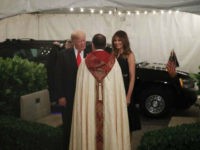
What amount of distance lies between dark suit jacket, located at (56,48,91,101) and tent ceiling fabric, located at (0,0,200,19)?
2.71 feet

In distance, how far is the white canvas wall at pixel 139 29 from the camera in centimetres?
1233

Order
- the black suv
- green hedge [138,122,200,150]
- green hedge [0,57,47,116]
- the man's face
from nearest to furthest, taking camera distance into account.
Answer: green hedge [138,122,200,150] < the man's face < green hedge [0,57,47,116] < the black suv

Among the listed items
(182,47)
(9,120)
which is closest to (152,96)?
(182,47)

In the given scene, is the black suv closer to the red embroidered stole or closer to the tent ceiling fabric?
the tent ceiling fabric

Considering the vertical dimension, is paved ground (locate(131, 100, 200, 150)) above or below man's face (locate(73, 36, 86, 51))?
below

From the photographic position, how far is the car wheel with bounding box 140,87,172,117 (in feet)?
31.2

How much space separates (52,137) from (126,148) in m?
1.30

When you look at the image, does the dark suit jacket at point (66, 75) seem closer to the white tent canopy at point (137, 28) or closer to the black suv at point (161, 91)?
the black suv at point (161, 91)

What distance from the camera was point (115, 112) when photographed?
5.18m

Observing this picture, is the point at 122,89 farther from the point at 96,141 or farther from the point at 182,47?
the point at 182,47

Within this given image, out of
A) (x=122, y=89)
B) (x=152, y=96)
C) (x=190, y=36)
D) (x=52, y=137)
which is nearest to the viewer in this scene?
(x=122, y=89)

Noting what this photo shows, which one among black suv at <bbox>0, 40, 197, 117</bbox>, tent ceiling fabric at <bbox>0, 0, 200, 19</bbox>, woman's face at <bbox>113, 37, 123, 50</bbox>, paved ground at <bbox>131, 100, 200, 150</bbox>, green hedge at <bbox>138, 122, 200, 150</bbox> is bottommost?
paved ground at <bbox>131, 100, 200, 150</bbox>

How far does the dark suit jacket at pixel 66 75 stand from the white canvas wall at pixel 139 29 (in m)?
6.93

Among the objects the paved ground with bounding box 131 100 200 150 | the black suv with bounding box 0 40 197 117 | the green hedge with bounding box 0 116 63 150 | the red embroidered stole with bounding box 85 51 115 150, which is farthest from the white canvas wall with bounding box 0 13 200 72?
the red embroidered stole with bounding box 85 51 115 150
